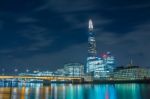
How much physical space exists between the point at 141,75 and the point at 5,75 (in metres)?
86.2

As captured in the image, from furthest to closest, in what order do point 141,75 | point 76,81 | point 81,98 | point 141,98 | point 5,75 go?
point 141,75
point 76,81
point 5,75
point 81,98
point 141,98

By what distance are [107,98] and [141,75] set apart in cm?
13829

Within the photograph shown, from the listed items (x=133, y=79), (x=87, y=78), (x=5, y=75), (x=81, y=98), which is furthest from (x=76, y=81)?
(x=81, y=98)

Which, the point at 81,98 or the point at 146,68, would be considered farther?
the point at 146,68

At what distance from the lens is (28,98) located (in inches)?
2199

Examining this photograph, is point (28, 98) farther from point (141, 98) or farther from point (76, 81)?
point (76, 81)

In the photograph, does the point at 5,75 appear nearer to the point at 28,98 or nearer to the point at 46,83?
the point at 46,83

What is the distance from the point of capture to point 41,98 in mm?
55000

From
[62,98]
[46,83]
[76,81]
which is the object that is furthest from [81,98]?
[76,81]

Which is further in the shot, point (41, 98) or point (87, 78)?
point (87, 78)

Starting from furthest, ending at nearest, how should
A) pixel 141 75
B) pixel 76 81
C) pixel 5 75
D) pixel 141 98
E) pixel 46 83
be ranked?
pixel 141 75 → pixel 76 81 → pixel 46 83 → pixel 5 75 → pixel 141 98

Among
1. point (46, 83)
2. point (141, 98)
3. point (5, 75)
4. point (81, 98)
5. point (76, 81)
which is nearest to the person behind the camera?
point (141, 98)

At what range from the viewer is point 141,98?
54.4 m

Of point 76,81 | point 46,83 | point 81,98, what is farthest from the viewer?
point 76,81
